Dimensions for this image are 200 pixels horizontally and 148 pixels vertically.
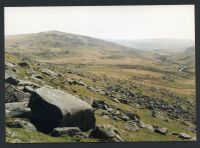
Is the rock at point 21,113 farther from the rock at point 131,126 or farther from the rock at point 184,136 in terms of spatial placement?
the rock at point 184,136

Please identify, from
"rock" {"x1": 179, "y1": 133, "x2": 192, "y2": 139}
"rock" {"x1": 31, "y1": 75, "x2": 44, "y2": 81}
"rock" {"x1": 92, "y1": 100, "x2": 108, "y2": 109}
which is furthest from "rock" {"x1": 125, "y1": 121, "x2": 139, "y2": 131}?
"rock" {"x1": 31, "y1": 75, "x2": 44, "y2": 81}

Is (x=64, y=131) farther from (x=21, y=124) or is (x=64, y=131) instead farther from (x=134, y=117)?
(x=134, y=117)

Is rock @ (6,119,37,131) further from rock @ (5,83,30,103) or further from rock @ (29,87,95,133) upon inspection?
rock @ (5,83,30,103)

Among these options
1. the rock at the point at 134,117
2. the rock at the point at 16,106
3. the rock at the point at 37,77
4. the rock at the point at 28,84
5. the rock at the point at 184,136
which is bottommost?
the rock at the point at 184,136

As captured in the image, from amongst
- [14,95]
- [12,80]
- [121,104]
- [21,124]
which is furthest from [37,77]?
[121,104]

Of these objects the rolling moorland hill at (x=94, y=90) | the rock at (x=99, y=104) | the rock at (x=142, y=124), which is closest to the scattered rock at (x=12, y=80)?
the rolling moorland hill at (x=94, y=90)

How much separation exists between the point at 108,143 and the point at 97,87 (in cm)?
356

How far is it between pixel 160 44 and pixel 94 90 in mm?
4532

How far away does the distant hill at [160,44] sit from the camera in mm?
34406

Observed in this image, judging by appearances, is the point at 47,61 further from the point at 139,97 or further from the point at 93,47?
the point at 139,97

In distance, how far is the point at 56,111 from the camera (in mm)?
32156

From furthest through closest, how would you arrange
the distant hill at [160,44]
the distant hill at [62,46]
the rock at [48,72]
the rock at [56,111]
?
the rock at [48,72] → the distant hill at [160,44] → the distant hill at [62,46] → the rock at [56,111]

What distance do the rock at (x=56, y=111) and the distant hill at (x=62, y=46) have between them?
2692 mm
